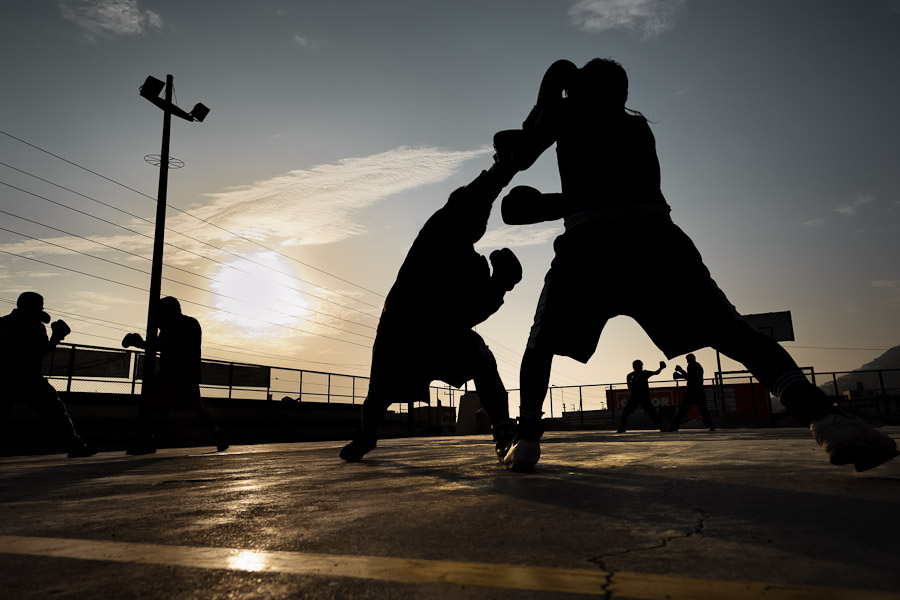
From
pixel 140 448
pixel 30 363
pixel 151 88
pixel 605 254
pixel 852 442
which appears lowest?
pixel 140 448

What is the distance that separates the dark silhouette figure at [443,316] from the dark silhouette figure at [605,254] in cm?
105

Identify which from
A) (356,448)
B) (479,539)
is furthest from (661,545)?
(356,448)

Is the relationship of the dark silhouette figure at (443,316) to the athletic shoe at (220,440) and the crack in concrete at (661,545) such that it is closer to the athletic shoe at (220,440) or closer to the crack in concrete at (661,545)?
the crack in concrete at (661,545)

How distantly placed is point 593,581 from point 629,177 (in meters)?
2.17

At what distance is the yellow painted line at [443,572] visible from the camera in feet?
2.75

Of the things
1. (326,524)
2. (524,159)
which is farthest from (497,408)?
(326,524)

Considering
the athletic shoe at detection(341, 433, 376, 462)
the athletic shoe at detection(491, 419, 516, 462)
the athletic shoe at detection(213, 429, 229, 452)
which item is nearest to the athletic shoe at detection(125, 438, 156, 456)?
the athletic shoe at detection(213, 429, 229, 452)

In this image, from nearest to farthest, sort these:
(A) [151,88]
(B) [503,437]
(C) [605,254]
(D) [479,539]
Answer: (D) [479,539]
(C) [605,254]
(B) [503,437]
(A) [151,88]

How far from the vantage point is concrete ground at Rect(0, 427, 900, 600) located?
36.1 inches

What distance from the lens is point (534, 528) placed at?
4.52 feet

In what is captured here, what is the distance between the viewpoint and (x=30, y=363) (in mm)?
5938

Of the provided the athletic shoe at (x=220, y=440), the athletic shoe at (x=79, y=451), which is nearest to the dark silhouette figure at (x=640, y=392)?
the athletic shoe at (x=220, y=440)

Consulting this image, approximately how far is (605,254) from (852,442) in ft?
3.95

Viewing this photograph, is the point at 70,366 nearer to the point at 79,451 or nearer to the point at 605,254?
the point at 79,451
